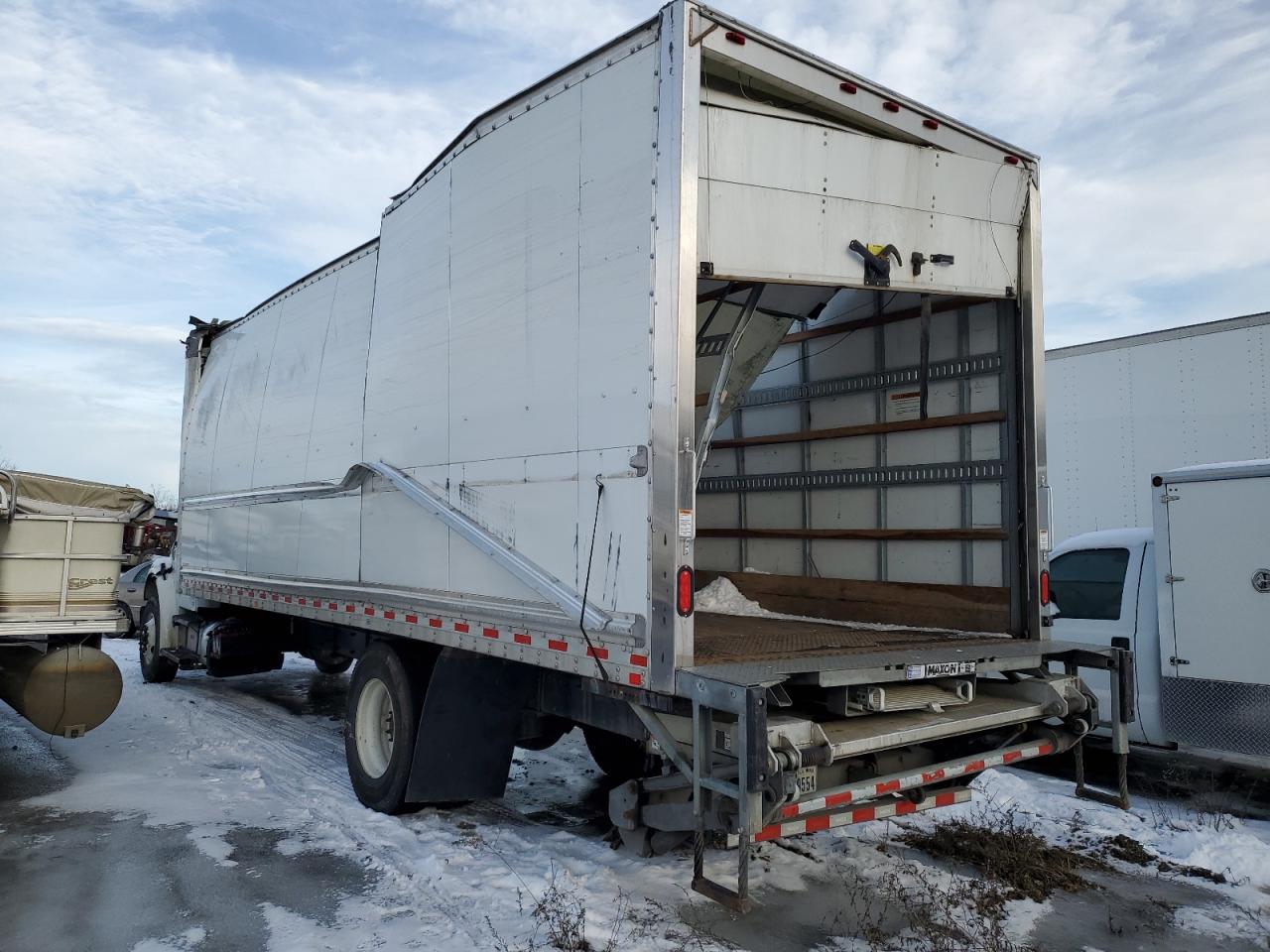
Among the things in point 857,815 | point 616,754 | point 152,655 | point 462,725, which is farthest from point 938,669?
point 152,655

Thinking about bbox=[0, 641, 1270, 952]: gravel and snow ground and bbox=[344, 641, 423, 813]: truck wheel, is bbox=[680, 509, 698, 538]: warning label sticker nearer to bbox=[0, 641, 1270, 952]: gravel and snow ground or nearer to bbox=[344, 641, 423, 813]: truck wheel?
bbox=[0, 641, 1270, 952]: gravel and snow ground

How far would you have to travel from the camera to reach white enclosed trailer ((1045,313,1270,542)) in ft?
31.0

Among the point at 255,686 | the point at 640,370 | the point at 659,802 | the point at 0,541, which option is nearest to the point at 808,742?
A: the point at 659,802

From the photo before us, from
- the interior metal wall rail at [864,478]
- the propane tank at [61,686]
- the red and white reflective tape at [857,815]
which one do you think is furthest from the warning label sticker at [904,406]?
the propane tank at [61,686]

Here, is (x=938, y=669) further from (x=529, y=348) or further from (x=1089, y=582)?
(x=1089, y=582)

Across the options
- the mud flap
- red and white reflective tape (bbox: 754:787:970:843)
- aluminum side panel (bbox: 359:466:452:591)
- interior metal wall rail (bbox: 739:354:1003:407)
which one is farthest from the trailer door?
aluminum side panel (bbox: 359:466:452:591)

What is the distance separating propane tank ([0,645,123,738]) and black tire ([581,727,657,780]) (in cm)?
348

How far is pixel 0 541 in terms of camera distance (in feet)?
21.4

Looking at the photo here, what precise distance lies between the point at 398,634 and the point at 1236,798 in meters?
5.70

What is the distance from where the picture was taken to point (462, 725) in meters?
5.61

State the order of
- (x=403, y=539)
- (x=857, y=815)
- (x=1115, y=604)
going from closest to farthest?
(x=857, y=815)
(x=403, y=539)
(x=1115, y=604)

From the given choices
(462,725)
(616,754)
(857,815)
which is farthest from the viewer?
(616,754)

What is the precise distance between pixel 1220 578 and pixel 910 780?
352 centimetres

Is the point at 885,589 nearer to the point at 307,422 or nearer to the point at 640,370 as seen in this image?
the point at 640,370
